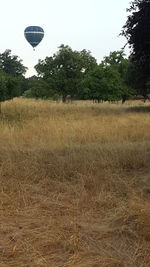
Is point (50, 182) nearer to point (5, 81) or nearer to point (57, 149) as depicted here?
point (57, 149)

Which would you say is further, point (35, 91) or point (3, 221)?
point (35, 91)

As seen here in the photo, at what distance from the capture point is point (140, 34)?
36.4 ft

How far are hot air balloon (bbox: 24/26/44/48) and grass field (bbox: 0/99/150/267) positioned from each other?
27.9 metres

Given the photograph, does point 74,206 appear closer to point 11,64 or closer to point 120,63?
point 120,63

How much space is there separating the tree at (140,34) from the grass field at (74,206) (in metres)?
2.90

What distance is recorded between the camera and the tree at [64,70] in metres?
52.9

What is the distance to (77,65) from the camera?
5522 cm

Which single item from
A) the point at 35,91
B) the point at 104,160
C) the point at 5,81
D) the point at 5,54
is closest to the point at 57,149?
the point at 104,160

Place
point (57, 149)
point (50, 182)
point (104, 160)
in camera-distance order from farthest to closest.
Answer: point (57, 149) → point (104, 160) → point (50, 182)

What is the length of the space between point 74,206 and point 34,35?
32464 mm

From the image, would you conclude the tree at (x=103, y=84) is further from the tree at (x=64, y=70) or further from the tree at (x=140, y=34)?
the tree at (x=140, y=34)

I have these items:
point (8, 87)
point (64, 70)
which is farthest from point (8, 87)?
point (64, 70)

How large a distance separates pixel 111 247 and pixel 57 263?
65 centimetres

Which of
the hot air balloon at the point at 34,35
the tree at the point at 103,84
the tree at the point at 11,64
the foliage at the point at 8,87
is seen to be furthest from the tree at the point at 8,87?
Result: the tree at the point at 11,64
